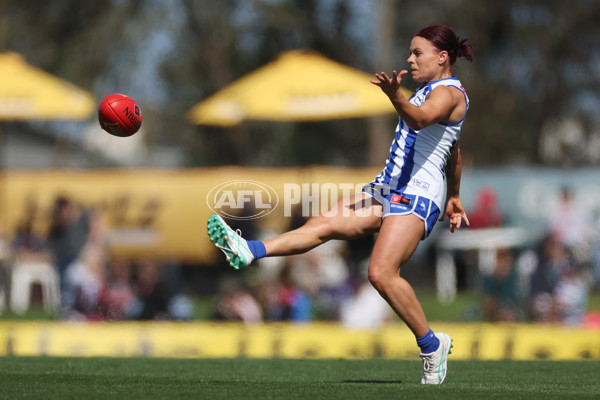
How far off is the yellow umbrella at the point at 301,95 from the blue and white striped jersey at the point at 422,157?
767cm

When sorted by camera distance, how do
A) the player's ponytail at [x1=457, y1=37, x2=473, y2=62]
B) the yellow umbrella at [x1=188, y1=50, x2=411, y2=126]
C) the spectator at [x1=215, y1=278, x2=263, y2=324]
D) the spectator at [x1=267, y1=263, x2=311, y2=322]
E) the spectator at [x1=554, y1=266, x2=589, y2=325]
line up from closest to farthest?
the player's ponytail at [x1=457, y1=37, x2=473, y2=62], the spectator at [x1=554, y1=266, x2=589, y2=325], the spectator at [x1=267, y1=263, x2=311, y2=322], the spectator at [x1=215, y1=278, x2=263, y2=324], the yellow umbrella at [x1=188, y1=50, x2=411, y2=126]

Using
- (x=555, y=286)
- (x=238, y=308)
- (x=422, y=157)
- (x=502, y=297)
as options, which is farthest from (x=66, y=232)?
(x=422, y=157)

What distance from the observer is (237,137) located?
26.4 metres

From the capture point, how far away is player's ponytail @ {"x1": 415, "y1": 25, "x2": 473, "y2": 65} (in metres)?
6.77

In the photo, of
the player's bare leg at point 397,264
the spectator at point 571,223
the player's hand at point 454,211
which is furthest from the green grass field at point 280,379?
the spectator at point 571,223

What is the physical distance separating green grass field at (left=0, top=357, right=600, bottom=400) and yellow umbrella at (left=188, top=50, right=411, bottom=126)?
643cm

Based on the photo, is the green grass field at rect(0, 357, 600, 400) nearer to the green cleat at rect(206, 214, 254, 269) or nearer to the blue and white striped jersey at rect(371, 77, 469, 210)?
the green cleat at rect(206, 214, 254, 269)

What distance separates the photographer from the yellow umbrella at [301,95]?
14.6 meters

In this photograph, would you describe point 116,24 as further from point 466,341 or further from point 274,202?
point 466,341

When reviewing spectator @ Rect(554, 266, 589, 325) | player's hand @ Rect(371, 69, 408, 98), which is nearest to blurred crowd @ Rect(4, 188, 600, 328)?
spectator @ Rect(554, 266, 589, 325)

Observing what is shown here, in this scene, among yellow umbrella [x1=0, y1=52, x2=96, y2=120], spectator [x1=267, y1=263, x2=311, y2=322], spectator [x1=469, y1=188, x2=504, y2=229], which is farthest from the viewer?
spectator [x1=469, y1=188, x2=504, y2=229]

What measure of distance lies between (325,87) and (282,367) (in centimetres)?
743

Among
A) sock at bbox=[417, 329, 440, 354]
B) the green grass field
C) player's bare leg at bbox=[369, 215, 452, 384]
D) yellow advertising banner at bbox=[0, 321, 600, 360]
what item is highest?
player's bare leg at bbox=[369, 215, 452, 384]

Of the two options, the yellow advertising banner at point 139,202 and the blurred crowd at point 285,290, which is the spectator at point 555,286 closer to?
the blurred crowd at point 285,290
